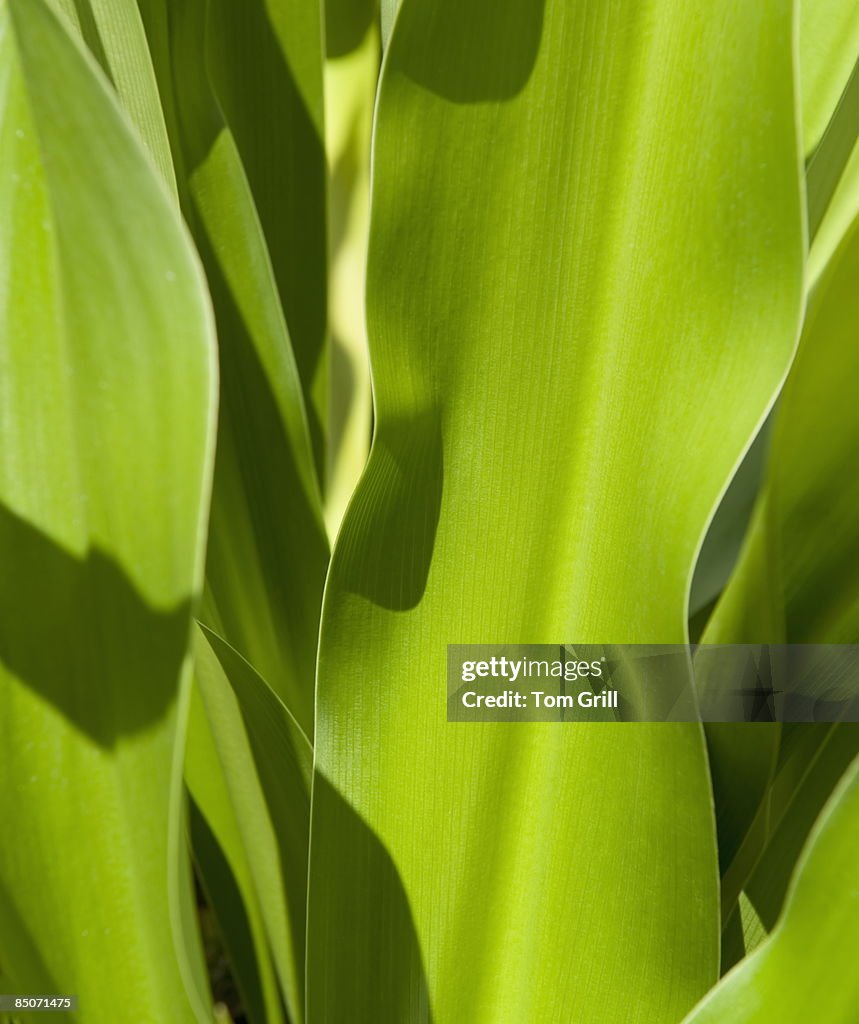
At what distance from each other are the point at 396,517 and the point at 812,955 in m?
0.15

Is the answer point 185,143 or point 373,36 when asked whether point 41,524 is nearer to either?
point 185,143

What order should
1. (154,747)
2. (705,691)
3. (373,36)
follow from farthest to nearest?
(373,36) → (705,691) → (154,747)

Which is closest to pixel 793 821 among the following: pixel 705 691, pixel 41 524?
pixel 705 691

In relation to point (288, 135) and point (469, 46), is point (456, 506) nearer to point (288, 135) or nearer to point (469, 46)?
point (469, 46)

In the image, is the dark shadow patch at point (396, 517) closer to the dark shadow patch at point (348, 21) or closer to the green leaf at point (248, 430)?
the green leaf at point (248, 430)

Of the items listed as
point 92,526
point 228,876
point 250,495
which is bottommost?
point 228,876

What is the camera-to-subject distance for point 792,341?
217mm

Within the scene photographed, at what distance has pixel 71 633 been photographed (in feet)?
0.68

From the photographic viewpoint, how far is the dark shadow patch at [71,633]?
20 centimetres

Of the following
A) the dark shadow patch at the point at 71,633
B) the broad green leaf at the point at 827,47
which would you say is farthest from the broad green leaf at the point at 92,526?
the broad green leaf at the point at 827,47

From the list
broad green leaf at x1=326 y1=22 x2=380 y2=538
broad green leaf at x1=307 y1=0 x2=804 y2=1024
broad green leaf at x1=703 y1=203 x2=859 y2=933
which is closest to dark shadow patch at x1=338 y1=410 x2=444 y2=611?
broad green leaf at x1=307 y1=0 x2=804 y2=1024

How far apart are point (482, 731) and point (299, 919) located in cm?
14

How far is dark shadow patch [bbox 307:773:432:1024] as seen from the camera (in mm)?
291

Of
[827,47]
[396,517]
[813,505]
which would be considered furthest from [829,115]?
[396,517]
